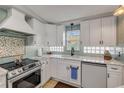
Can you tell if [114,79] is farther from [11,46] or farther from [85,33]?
[11,46]

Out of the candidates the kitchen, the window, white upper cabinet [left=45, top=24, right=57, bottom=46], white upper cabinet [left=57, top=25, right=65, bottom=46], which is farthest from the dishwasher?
white upper cabinet [left=45, top=24, right=57, bottom=46]

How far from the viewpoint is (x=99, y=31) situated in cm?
261

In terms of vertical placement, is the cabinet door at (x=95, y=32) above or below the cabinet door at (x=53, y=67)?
above

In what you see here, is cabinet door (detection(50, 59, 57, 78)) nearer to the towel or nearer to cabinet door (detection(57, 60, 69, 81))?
cabinet door (detection(57, 60, 69, 81))

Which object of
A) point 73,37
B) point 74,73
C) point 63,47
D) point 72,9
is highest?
point 72,9

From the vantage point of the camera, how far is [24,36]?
2.73m

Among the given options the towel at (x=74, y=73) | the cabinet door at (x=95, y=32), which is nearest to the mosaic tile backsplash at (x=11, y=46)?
the towel at (x=74, y=73)

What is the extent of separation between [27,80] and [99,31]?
2.19 m

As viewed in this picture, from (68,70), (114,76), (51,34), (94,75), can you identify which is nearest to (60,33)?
(51,34)

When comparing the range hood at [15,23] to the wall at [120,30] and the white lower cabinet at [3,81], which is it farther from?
the wall at [120,30]

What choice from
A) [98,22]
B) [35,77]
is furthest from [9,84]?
[98,22]

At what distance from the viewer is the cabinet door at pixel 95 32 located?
262 cm
